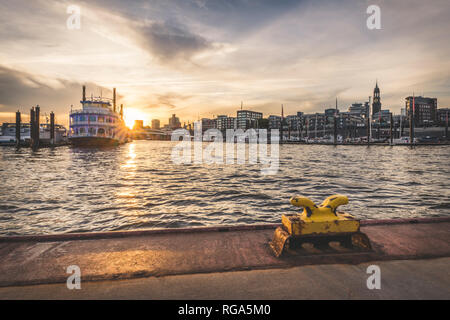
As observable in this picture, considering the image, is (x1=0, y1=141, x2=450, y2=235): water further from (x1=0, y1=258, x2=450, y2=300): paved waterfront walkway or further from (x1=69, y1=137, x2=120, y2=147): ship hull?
(x1=69, y1=137, x2=120, y2=147): ship hull

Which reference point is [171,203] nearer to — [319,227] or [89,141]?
[319,227]

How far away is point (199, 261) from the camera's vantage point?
120 inches

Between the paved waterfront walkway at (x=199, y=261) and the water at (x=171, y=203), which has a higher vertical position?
the paved waterfront walkway at (x=199, y=261)

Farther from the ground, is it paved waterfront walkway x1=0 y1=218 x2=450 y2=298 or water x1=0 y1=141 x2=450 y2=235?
paved waterfront walkway x1=0 y1=218 x2=450 y2=298

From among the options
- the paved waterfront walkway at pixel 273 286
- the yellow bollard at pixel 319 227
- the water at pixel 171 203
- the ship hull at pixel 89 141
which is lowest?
the water at pixel 171 203

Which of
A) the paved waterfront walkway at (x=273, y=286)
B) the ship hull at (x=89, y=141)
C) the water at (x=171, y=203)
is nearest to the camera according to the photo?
the paved waterfront walkway at (x=273, y=286)

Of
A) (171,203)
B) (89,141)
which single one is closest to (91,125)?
(89,141)

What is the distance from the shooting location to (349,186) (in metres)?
12.6

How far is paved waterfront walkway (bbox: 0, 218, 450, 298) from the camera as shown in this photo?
250 centimetres

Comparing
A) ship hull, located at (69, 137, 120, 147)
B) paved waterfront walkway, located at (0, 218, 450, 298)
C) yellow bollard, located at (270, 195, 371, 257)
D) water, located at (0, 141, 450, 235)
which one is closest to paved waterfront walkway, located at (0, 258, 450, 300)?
paved waterfront walkway, located at (0, 218, 450, 298)

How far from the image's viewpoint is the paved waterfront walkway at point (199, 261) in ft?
8.21

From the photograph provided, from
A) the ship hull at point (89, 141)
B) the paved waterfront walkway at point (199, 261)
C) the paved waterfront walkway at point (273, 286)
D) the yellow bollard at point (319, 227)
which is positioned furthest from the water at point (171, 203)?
the ship hull at point (89, 141)

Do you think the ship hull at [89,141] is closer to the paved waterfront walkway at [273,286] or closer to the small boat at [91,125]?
the small boat at [91,125]
